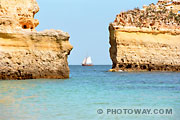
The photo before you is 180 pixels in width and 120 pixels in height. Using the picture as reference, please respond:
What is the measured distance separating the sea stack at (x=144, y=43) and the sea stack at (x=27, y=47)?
14.1 metres

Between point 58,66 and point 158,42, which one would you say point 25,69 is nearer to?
point 58,66

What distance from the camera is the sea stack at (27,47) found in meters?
17.9

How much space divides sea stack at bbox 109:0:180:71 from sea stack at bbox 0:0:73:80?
14.1 m

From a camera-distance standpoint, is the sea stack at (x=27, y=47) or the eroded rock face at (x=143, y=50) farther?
the eroded rock face at (x=143, y=50)

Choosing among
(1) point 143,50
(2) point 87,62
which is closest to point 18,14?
(1) point 143,50

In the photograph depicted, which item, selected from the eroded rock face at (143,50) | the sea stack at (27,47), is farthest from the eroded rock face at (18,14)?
the eroded rock face at (143,50)

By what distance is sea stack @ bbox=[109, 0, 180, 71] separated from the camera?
33156 millimetres

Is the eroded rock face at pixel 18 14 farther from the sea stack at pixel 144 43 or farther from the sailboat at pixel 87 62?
the sailboat at pixel 87 62

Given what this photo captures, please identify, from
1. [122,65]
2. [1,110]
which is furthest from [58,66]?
[122,65]

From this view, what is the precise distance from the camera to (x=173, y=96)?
1234 cm

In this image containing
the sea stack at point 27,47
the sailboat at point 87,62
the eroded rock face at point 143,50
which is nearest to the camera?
the sea stack at point 27,47

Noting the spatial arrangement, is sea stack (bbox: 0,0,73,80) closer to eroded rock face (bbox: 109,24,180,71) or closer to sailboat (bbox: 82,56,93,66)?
eroded rock face (bbox: 109,24,180,71)

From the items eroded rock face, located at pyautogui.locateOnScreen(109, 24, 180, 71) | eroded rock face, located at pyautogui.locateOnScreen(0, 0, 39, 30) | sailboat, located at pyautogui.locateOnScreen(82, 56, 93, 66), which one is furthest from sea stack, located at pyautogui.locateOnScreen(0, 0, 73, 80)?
sailboat, located at pyautogui.locateOnScreen(82, 56, 93, 66)

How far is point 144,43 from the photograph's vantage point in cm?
3397
